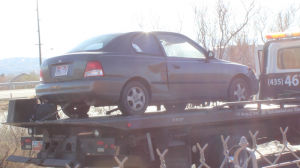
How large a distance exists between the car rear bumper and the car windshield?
0.64 metres

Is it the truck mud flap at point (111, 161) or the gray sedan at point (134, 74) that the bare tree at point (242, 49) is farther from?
the truck mud flap at point (111, 161)

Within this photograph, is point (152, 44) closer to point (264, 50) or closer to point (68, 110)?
point (68, 110)

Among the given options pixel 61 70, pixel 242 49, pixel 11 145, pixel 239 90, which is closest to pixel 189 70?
pixel 239 90

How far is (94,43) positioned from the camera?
19.0 feet

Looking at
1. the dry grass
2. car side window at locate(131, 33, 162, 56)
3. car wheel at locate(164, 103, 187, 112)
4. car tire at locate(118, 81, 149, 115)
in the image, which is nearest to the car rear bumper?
car tire at locate(118, 81, 149, 115)

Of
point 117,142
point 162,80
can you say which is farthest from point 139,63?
point 117,142

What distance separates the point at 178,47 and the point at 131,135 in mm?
2164

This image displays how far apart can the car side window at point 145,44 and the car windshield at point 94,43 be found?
0.34 meters

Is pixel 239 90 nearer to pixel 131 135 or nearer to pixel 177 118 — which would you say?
pixel 177 118

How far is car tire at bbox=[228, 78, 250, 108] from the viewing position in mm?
6939

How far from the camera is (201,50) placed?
22.1 ft

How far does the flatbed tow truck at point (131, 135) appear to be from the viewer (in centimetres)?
471

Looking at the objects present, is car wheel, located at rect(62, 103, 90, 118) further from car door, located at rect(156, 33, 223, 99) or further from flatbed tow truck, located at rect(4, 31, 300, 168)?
car door, located at rect(156, 33, 223, 99)

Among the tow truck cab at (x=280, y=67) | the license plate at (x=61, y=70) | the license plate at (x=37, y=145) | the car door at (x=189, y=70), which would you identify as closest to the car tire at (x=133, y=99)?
the car door at (x=189, y=70)
